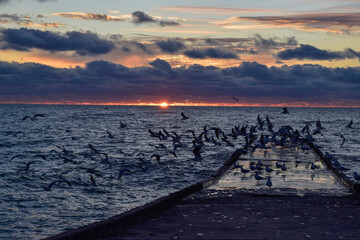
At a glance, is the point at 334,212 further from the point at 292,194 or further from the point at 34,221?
the point at 34,221

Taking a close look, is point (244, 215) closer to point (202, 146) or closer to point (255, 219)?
point (255, 219)

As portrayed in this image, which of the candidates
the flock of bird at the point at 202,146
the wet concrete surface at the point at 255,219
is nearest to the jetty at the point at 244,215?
the wet concrete surface at the point at 255,219

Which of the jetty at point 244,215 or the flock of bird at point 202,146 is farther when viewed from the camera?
the flock of bird at point 202,146

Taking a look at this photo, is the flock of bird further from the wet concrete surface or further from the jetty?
the wet concrete surface

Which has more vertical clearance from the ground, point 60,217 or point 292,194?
point 292,194

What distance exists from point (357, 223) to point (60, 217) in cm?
946

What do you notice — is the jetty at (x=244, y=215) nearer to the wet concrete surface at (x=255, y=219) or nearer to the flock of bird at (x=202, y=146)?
the wet concrete surface at (x=255, y=219)

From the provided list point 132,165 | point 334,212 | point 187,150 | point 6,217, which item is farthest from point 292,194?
point 187,150

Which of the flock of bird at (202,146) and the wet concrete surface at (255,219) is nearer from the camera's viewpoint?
the wet concrete surface at (255,219)

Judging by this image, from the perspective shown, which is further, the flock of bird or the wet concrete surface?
the flock of bird

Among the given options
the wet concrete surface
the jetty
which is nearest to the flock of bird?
the jetty

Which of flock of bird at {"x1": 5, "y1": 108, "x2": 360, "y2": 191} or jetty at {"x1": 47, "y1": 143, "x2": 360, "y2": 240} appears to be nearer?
jetty at {"x1": 47, "y1": 143, "x2": 360, "y2": 240}

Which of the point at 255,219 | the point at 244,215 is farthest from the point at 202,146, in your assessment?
the point at 255,219

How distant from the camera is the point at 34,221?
14.9m
